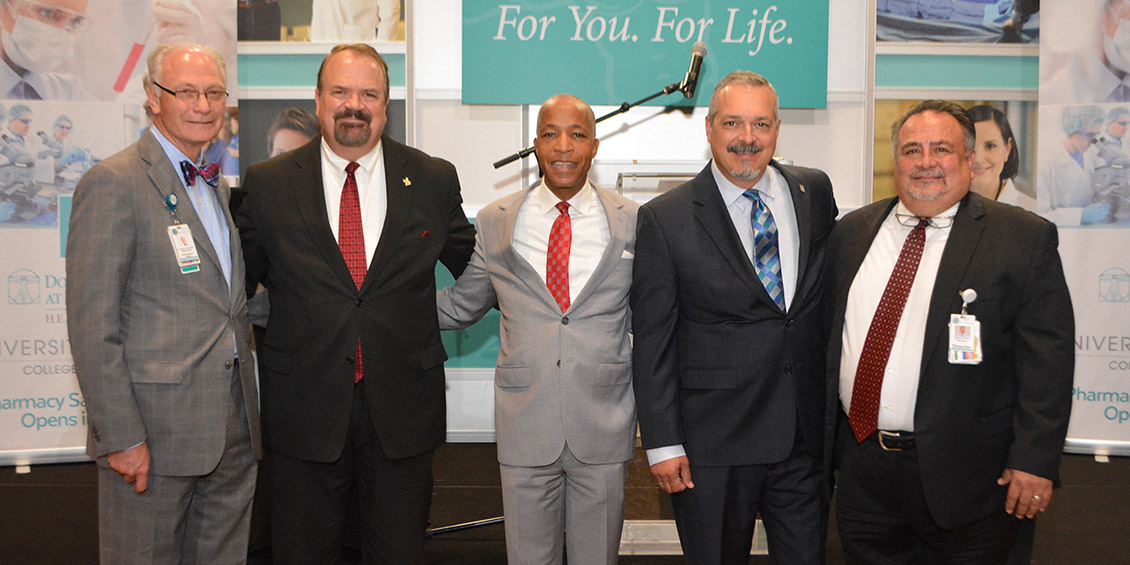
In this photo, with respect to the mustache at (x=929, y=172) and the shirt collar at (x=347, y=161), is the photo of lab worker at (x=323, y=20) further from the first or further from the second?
the mustache at (x=929, y=172)

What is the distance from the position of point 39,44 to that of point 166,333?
11.5 feet

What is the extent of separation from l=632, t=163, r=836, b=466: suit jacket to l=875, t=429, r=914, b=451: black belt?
0.21 m

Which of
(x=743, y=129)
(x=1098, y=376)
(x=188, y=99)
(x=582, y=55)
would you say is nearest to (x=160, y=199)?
(x=188, y=99)

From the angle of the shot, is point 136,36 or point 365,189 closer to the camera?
point 365,189

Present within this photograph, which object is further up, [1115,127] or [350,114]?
[1115,127]

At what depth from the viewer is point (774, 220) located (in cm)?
247

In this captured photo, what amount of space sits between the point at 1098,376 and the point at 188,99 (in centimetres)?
545

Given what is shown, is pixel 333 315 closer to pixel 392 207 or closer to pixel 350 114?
pixel 392 207

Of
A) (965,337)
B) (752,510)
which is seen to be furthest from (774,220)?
(752,510)

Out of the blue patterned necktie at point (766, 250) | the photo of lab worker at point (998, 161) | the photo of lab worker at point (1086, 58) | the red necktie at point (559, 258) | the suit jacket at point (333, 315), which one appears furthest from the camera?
the photo of lab worker at point (998, 161)

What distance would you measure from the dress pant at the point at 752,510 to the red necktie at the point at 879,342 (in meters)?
0.21

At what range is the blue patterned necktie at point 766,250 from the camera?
7.84ft

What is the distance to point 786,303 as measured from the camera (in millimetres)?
2396

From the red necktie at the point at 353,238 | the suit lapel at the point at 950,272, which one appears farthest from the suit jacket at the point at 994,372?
the red necktie at the point at 353,238
